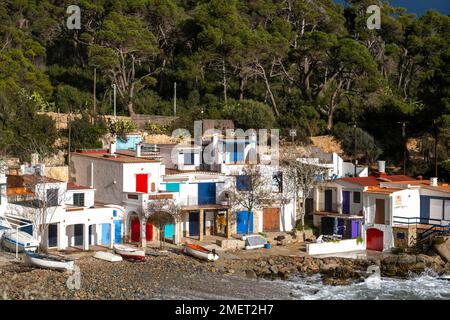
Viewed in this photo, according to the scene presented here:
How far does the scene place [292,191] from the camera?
4538 cm

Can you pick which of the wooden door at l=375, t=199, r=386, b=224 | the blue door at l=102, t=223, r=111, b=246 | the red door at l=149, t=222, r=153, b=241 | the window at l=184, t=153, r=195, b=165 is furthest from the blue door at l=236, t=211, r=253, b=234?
the blue door at l=102, t=223, r=111, b=246

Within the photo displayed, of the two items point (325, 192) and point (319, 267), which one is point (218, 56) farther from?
point (319, 267)

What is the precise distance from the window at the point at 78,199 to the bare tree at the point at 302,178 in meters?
10.8

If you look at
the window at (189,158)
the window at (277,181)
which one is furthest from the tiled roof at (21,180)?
the window at (277,181)

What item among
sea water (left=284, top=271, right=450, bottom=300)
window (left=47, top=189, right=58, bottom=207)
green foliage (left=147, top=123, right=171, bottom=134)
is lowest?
sea water (left=284, top=271, right=450, bottom=300)

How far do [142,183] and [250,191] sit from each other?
5.41m

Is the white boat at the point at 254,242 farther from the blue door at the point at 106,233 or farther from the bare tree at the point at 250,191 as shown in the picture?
the blue door at the point at 106,233

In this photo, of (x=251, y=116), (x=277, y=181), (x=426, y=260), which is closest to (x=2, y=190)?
(x=277, y=181)

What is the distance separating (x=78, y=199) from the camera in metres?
40.5

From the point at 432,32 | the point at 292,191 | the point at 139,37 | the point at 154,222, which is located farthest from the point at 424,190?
the point at 432,32

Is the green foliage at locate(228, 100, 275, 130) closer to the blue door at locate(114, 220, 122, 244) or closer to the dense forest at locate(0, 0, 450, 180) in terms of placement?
the dense forest at locate(0, 0, 450, 180)

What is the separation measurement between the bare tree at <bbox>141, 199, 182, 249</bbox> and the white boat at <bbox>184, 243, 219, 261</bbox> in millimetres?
1685

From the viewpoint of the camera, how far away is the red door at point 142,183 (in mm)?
42344

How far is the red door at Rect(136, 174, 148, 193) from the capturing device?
4234 centimetres
